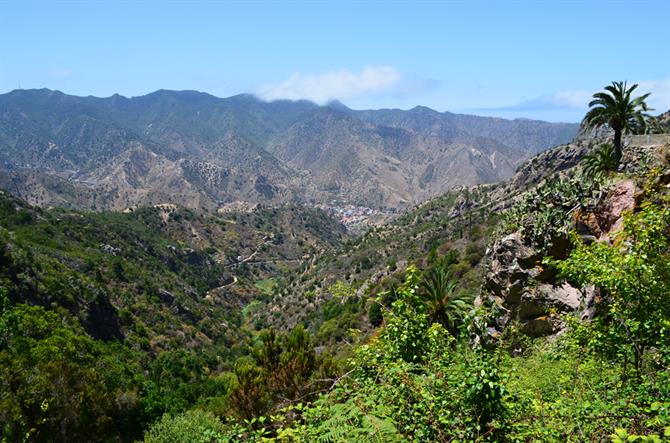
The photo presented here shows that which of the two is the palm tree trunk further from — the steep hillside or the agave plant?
the steep hillside

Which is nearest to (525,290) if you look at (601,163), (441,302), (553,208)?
(553,208)

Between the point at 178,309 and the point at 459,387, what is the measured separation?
105 m

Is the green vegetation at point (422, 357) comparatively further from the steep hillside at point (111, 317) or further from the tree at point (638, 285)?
the steep hillside at point (111, 317)

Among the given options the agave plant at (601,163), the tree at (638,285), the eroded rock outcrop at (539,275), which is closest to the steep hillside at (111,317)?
the tree at (638,285)

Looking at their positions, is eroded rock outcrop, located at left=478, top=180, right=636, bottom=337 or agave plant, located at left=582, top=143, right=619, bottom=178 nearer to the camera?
eroded rock outcrop, located at left=478, top=180, right=636, bottom=337

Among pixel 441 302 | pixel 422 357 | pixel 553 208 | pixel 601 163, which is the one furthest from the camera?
pixel 441 302

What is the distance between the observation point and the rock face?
2247 cm

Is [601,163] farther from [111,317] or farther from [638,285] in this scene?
[111,317]

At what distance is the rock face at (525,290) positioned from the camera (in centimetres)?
2247

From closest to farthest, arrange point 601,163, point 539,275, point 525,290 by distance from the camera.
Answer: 1. point 539,275
2. point 525,290
3. point 601,163

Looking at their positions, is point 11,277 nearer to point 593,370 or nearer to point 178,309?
point 178,309

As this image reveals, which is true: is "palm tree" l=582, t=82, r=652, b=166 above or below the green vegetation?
above

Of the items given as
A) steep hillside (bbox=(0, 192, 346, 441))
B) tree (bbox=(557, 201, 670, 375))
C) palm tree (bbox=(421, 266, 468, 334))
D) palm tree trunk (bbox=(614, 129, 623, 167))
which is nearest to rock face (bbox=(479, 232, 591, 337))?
palm tree (bbox=(421, 266, 468, 334))

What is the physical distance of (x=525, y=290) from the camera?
23844 mm
